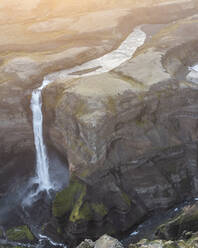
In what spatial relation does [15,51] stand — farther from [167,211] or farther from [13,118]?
[167,211]

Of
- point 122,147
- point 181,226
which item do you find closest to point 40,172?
point 122,147

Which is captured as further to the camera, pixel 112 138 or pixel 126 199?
pixel 112 138

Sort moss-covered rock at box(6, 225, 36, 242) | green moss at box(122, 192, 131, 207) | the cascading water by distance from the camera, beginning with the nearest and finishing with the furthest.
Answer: green moss at box(122, 192, 131, 207) → moss-covered rock at box(6, 225, 36, 242) → the cascading water

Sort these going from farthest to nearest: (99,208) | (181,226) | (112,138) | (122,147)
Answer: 1. (122,147)
2. (112,138)
3. (99,208)
4. (181,226)

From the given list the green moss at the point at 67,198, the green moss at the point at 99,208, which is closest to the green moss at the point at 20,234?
the green moss at the point at 67,198

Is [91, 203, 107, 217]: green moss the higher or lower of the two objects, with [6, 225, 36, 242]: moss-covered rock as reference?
higher

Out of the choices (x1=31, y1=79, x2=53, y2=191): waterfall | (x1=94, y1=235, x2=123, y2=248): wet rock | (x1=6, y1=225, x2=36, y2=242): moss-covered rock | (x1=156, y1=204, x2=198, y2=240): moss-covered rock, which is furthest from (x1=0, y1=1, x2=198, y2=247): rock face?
(x1=94, y1=235, x2=123, y2=248): wet rock

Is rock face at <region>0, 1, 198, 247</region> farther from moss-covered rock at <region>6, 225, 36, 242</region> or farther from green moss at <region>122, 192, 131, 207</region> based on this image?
moss-covered rock at <region>6, 225, 36, 242</region>

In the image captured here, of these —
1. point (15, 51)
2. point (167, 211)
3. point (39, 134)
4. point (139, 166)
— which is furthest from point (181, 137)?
point (15, 51)

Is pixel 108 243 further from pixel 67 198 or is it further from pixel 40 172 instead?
pixel 40 172

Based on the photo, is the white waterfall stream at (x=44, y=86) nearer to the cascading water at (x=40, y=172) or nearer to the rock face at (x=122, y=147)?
the cascading water at (x=40, y=172)
